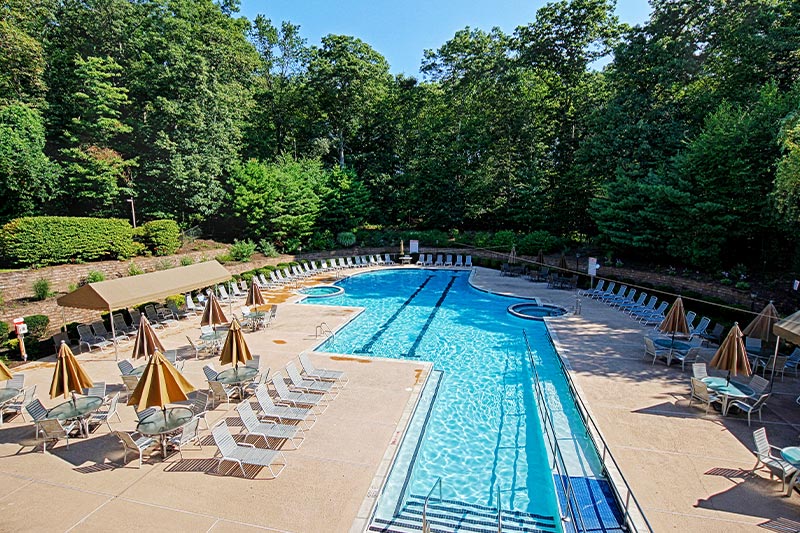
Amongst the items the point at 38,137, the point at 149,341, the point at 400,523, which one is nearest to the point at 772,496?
the point at 400,523

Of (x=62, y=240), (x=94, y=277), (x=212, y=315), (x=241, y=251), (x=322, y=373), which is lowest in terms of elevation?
(x=322, y=373)

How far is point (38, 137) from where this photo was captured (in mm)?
22000

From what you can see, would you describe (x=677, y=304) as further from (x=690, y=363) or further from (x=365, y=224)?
(x=365, y=224)

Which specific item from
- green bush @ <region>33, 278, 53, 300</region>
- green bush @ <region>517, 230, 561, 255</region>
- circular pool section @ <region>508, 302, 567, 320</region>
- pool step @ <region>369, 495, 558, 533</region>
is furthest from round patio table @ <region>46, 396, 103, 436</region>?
green bush @ <region>517, 230, 561, 255</region>

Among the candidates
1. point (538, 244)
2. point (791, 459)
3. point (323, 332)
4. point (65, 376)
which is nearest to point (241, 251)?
point (323, 332)

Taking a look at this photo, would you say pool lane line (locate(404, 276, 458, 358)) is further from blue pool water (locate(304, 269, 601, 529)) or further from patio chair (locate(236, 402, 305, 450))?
patio chair (locate(236, 402, 305, 450))

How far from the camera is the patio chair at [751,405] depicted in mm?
8672

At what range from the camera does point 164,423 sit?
7.93 m

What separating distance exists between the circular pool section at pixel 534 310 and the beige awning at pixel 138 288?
40.0 feet

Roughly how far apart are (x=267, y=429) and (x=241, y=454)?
2.75ft

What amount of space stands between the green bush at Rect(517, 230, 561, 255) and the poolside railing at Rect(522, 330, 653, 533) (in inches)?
737

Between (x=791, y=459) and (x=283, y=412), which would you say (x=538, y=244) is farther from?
(x=283, y=412)

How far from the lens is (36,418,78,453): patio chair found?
25.1 feet

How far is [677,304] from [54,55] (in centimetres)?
3632
